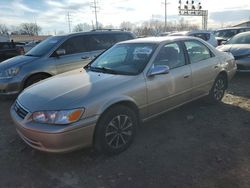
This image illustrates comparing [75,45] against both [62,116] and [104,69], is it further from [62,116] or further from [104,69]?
[62,116]

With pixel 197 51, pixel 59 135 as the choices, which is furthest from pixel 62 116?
pixel 197 51

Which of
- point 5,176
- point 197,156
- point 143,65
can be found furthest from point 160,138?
point 5,176

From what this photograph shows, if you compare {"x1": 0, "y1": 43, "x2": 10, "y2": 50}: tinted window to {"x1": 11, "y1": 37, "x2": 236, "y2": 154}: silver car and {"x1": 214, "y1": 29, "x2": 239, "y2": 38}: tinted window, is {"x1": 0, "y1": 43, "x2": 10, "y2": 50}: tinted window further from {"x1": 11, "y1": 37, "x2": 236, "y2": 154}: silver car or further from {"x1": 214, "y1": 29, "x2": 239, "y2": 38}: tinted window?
{"x1": 214, "y1": 29, "x2": 239, "y2": 38}: tinted window

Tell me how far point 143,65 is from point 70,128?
5.24 ft

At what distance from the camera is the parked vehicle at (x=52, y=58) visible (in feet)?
21.0

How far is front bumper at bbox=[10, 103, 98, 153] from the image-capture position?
3.25 metres

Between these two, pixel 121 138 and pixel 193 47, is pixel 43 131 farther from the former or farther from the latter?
pixel 193 47

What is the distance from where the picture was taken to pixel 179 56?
4.84 meters

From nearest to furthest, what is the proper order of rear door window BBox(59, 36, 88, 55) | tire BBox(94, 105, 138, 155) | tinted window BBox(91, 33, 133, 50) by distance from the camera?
tire BBox(94, 105, 138, 155) < rear door window BBox(59, 36, 88, 55) < tinted window BBox(91, 33, 133, 50)

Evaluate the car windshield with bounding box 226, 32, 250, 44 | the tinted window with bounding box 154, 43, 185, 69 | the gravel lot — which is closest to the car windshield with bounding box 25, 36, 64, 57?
the gravel lot

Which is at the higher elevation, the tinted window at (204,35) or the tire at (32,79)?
the tinted window at (204,35)

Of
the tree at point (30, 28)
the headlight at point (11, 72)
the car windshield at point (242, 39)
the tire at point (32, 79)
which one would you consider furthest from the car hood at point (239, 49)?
the tree at point (30, 28)

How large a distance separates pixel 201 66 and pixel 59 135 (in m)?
3.18

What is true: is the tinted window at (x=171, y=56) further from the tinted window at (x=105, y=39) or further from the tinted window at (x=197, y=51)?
the tinted window at (x=105, y=39)
